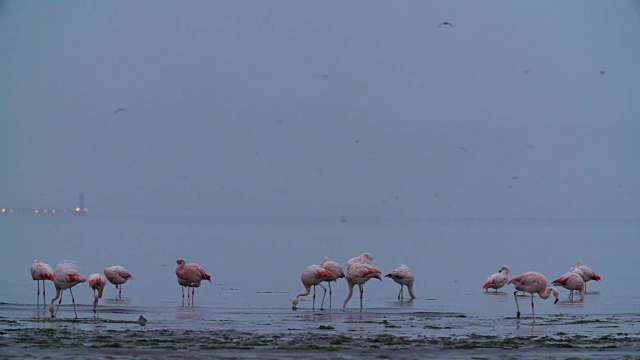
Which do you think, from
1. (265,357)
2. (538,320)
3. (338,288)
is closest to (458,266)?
(338,288)

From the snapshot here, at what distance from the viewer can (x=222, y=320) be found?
18906 millimetres

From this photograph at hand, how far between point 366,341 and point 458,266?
26.4 metres

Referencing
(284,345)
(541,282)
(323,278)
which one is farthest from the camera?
(323,278)

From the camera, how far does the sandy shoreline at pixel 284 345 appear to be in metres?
13.4

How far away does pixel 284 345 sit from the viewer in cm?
1444

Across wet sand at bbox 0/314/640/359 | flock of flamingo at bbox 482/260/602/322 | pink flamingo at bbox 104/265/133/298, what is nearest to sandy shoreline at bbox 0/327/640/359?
wet sand at bbox 0/314/640/359

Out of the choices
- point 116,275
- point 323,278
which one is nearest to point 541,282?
point 323,278

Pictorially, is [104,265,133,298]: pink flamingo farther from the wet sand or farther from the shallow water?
the wet sand

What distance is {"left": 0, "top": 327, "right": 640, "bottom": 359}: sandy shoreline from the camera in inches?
527

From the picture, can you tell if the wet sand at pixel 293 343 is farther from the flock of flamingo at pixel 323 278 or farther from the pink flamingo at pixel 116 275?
the pink flamingo at pixel 116 275

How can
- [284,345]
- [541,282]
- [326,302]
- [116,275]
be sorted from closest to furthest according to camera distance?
[284,345] < [541,282] < [326,302] < [116,275]

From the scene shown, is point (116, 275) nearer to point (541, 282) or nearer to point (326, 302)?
point (326, 302)

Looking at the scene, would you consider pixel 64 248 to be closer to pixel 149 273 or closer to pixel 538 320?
pixel 149 273

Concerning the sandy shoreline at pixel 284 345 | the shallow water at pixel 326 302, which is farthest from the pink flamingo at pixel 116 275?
the sandy shoreline at pixel 284 345
